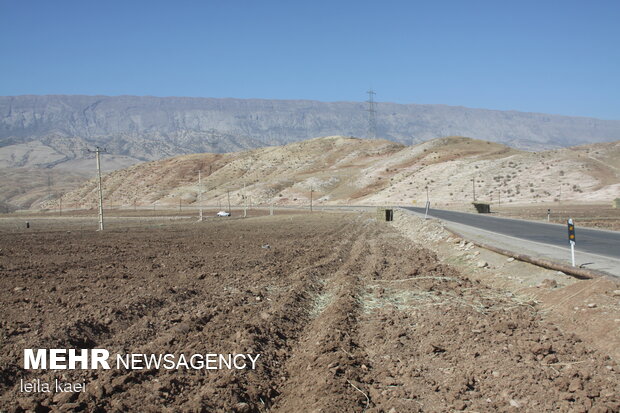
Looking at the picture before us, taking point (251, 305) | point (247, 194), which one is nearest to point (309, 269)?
point (251, 305)

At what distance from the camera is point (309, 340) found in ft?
26.5

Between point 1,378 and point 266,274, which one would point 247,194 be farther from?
point 1,378

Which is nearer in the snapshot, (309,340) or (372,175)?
(309,340)

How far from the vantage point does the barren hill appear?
77.4 metres

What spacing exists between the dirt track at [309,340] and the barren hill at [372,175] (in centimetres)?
6321

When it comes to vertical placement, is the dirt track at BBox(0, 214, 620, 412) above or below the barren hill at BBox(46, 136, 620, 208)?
below

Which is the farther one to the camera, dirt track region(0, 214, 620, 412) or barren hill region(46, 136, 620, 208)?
barren hill region(46, 136, 620, 208)

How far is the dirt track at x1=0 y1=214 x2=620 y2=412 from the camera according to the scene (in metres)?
5.66

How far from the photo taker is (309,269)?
15.0m

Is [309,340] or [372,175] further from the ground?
[372,175]

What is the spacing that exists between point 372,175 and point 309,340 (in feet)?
345

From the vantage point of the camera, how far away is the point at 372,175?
112m

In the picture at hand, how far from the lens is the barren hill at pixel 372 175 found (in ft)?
254

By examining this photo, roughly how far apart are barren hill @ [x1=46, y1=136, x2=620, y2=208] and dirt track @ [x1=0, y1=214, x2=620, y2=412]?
6321 cm
